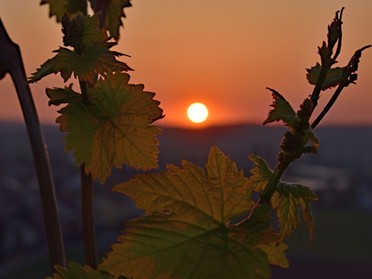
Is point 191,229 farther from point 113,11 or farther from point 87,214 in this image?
point 113,11

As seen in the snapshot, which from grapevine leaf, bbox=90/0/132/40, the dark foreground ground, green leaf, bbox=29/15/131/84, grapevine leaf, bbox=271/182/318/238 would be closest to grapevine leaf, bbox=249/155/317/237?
grapevine leaf, bbox=271/182/318/238

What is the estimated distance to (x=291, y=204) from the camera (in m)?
0.49

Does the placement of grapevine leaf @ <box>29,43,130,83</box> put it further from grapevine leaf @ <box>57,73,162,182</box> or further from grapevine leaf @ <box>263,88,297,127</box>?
grapevine leaf @ <box>263,88,297,127</box>

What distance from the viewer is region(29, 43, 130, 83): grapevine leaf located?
1.62ft

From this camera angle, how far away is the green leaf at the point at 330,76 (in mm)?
437

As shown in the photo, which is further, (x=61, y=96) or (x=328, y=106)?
(x=61, y=96)

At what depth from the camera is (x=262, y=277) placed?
0.40 meters

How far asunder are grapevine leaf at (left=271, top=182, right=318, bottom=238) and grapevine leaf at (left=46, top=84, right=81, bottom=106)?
18 cm

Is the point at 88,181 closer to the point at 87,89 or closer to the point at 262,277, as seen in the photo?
the point at 87,89

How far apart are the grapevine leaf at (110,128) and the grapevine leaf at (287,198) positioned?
0.28ft

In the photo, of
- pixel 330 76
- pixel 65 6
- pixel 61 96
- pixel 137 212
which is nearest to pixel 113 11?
pixel 65 6

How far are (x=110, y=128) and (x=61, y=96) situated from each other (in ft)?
0.15

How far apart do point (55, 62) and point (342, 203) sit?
25.6 metres

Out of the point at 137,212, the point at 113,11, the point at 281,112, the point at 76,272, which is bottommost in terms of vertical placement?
the point at 137,212
